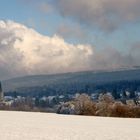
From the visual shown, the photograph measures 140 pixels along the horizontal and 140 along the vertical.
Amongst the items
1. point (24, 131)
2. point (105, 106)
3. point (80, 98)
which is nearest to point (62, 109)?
point (80, 98)

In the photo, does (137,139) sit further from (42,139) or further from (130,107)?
(130,107)

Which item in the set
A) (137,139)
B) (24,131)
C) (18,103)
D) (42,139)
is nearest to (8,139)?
(42,139)

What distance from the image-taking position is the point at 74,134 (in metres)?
25.7

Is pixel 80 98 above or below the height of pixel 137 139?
above

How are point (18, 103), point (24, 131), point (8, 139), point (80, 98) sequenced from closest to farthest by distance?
point (8, 139)
point (24, 131)
point (80, 98)
point (18, 103)

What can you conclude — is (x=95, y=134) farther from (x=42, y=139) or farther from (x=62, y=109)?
(x=62, y=109)

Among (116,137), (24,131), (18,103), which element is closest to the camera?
(116,137)

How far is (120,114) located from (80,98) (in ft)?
22.8

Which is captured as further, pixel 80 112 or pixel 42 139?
pixel 80 112

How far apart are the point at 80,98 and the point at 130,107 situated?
286 inches

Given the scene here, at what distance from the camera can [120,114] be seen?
178 ft

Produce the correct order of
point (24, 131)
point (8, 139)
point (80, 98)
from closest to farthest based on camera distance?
point (8, 139) → point (24, 131) → point (80, 98)

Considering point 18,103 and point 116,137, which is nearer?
point 116,137

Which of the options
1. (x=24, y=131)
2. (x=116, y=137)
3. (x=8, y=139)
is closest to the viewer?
(x=8, y=139)
